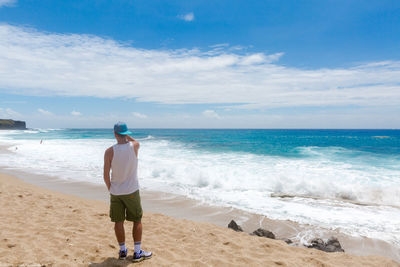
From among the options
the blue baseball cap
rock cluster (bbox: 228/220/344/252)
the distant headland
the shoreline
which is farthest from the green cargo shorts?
the distant headland

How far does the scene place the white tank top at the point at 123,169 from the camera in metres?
3.33

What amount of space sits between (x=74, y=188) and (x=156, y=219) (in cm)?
555

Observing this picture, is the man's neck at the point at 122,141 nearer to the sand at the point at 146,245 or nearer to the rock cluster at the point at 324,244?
the sand at the point at 146,245

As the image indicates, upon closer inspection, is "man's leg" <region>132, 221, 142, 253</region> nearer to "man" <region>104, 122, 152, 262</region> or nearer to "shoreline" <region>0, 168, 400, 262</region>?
Result: "man" <region>104, 122, 152, 262</region>

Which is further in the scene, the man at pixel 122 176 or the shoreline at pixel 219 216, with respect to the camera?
the shoreline at pixel 219 216

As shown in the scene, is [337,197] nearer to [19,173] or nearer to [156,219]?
[156,219]

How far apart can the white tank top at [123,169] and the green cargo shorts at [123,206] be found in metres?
0.08

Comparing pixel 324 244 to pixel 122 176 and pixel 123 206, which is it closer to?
pixel 123 206

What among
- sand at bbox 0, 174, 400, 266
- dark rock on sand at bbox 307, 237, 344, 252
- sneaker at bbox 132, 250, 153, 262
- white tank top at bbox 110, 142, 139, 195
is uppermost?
white tank top at bbox 110, 142, 139, 195

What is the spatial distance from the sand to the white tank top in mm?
1105

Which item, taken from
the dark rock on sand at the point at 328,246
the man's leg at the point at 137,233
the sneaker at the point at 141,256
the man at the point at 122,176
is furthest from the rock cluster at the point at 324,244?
the man at the point at 122,176

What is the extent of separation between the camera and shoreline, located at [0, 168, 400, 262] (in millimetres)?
5457

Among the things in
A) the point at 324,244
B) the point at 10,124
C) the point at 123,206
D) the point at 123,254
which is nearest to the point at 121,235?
the point at 123,254

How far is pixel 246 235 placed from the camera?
519cm
